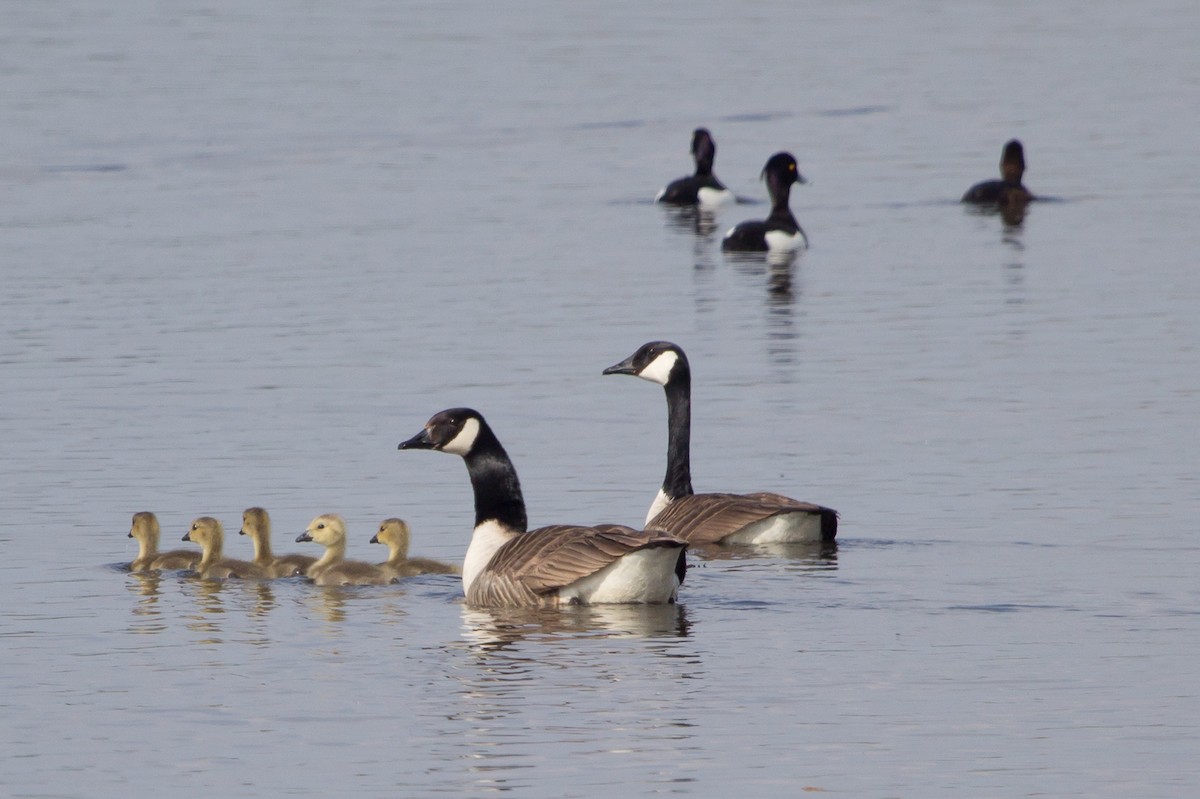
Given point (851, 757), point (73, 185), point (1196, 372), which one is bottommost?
point (851, 757)

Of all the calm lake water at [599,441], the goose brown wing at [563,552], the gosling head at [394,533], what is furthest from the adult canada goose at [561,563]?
the gosling head at [394,533]

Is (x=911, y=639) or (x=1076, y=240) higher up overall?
(x=1076, y=240)

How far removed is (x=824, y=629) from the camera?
40.4 feet

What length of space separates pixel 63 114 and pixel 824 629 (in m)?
39.1

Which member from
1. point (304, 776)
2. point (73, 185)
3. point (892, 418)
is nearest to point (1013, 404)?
point (892, 418)

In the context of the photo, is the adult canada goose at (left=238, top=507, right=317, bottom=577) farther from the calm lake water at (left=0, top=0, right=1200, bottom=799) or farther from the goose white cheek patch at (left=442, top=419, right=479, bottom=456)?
the goose white cheek patch at (left=442, top=419, right=479, bottom=456)

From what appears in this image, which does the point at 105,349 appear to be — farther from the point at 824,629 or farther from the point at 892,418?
the point at 824,629

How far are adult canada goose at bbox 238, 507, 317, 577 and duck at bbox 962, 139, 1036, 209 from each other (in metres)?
21.9

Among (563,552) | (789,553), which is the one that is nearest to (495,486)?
(563,552)

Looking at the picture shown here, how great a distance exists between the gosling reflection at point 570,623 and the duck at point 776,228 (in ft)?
62.8

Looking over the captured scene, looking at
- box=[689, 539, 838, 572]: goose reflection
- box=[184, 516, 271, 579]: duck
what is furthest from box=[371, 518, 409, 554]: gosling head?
box=[689, 539, 838, 572]: goose reflection

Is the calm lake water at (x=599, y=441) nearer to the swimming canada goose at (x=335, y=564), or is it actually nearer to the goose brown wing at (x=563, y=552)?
the swimming canada goose at (x=335, y=564)

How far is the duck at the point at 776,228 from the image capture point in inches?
1251

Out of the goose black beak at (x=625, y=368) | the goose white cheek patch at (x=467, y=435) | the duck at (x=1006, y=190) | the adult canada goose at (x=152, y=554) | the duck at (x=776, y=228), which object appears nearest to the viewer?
the goose white cheek patch at (x=467, y=435)
